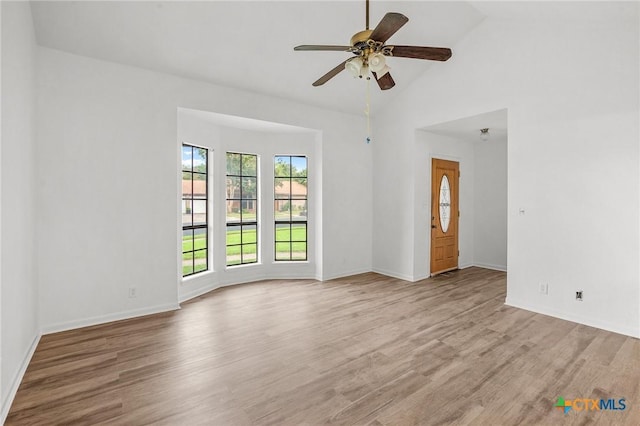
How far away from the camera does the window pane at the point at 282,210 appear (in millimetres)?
5734

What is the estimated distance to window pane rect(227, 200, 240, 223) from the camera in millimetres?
5371

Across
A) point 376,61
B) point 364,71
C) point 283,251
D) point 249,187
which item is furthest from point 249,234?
point 376,61

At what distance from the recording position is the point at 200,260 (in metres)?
4.98

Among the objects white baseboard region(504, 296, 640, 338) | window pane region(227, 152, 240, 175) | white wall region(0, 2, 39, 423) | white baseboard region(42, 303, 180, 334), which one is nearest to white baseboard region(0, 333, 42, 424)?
white wall region(0, 2, 39, 423)

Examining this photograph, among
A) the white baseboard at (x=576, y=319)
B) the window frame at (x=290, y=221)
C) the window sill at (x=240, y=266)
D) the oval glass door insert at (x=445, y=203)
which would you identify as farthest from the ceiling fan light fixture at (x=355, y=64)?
the oval glass door insert at (x=445, y=203)

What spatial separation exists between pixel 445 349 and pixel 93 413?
2.80 meters

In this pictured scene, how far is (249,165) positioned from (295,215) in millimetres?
1190

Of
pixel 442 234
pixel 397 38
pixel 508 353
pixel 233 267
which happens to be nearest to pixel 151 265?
pixel 233 267

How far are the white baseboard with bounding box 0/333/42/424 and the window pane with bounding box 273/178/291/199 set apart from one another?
3644mm

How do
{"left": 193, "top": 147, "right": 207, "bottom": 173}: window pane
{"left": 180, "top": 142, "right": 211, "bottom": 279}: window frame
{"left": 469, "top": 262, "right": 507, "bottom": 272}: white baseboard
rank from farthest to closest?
{"left": 469, "top": 262, "right": 507, "bottom": 272}: white baseboard → {"left": 193, "top": 147, "right": 207, "bottom": 173}: window pane → {"left": 180, "top": 142, "right": 211, "bottom": 279}: window frame

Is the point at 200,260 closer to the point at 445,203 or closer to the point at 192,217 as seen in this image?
the point at 192,217

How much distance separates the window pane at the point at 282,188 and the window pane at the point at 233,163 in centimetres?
69

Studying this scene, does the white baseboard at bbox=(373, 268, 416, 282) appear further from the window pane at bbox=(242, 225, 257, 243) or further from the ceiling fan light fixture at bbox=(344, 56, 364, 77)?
the ceiling fan light fixture at bbox=(344, 56, 364, 77)

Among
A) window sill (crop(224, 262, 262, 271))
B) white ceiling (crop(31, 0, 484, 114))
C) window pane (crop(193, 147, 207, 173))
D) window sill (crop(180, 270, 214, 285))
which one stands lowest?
window sill (crop(180, 270, 214, 285))
